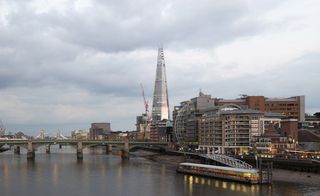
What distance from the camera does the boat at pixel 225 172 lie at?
3142 inches

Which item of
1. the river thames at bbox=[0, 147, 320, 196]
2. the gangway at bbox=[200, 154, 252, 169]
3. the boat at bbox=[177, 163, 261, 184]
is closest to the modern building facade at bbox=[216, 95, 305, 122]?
the gangway at bbox=[200, 154, 252, 169]

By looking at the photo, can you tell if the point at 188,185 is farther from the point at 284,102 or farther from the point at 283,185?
the point at 284,102

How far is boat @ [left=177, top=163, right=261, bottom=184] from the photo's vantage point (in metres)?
79.8

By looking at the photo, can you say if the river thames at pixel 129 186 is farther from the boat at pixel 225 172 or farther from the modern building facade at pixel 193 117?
the modern building facade at pixel 193 117

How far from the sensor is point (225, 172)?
8706 cm

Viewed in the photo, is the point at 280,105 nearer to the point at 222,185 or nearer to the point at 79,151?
the point at 79,151

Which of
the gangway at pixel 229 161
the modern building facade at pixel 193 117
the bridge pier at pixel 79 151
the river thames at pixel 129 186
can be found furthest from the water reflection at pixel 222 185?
the modern building facade at pixel 193 117

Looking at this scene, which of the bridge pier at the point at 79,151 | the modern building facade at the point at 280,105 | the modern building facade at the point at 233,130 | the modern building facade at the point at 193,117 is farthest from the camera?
the modern building facade at the point at 280,105

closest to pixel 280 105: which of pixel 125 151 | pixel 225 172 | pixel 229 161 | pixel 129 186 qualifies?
pixel 125 151

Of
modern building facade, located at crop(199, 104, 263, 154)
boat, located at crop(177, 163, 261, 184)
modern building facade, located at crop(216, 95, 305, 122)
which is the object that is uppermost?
modern building facade, located at crop(216, 95, 305, 122)

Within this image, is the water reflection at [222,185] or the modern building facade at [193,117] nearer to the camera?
the water reflection at [222,185]

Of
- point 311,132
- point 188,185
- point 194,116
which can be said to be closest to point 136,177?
point 188,185

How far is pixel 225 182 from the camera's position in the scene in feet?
274

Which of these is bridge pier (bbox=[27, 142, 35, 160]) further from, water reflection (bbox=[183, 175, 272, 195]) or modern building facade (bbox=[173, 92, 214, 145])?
water reflection (bbox=[183, 175, 272, 195])
